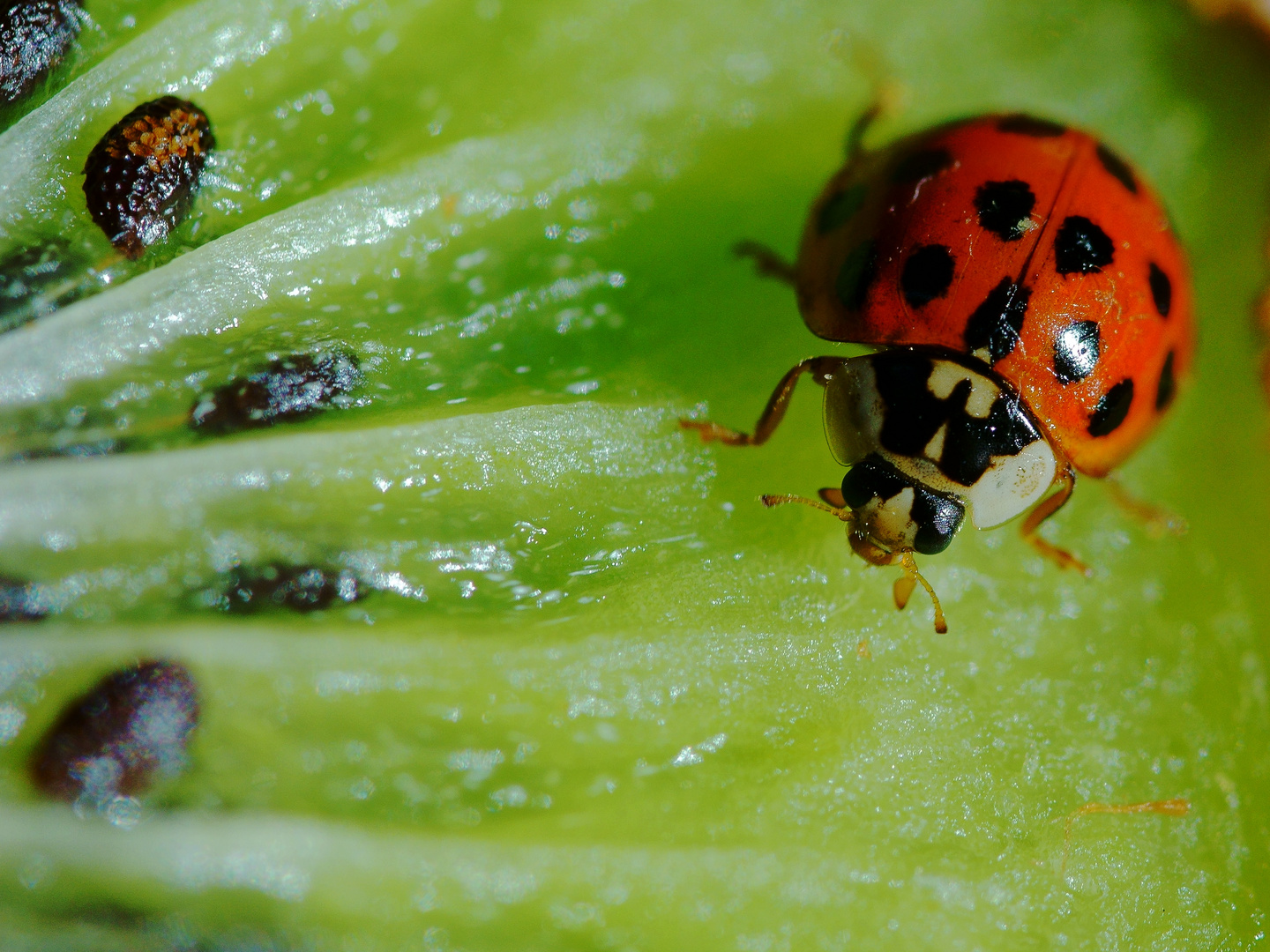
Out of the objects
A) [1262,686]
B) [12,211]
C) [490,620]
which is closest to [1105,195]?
[1262,686]

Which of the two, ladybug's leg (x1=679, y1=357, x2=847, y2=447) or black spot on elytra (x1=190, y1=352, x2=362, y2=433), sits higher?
black spot on elytra (x1=190, y1=352, x2=362, y2=433)

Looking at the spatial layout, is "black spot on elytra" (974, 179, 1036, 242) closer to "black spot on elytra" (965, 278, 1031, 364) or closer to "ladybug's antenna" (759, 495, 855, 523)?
"black spot on elytra" (965, 278, 1031, 364)

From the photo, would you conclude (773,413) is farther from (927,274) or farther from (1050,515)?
(1050,515)

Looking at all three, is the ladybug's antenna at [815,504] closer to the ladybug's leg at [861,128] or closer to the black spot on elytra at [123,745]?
the ladybug's leg at [861,128]

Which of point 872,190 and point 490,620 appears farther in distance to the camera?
point 872,190

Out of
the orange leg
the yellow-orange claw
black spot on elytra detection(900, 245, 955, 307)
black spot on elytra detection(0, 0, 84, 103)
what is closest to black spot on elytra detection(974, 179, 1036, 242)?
black spot on elytra detection(900, 245, 955, 307)

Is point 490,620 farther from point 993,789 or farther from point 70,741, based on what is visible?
point 993,789
